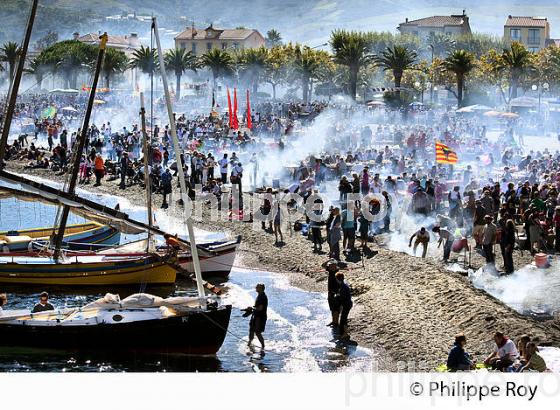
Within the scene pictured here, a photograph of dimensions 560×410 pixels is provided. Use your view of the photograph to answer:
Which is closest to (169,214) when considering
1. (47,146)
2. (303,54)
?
(47,146)

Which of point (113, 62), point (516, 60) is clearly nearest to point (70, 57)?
point (113, 62)

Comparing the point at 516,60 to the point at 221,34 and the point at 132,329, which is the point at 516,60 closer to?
the point at 221,34

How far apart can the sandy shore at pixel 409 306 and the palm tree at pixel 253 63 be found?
57789mm

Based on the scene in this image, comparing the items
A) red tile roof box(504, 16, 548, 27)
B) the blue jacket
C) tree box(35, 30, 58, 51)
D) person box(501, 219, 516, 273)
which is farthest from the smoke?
tree box(35, 30, 58, 51)

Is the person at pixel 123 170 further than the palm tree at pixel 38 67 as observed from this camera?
No

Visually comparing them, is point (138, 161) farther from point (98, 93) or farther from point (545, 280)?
point (98, 93)

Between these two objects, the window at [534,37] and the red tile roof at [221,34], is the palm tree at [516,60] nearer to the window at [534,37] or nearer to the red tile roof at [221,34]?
the window at [534,37]

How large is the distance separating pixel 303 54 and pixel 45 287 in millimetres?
58045

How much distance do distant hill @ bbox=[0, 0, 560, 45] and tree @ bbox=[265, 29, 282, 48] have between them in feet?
2.39

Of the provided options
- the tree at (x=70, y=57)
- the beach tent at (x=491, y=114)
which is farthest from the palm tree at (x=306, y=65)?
the beach tent at (x=491, y=114)

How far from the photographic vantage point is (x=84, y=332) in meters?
19.4

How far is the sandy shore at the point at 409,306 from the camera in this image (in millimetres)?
18891

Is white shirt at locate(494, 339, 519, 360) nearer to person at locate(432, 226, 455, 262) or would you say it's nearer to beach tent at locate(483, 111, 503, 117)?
person at locate(432, 226, 455, 262)

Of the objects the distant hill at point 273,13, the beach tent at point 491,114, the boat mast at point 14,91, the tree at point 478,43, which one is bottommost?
the beach tent at point 491,114
